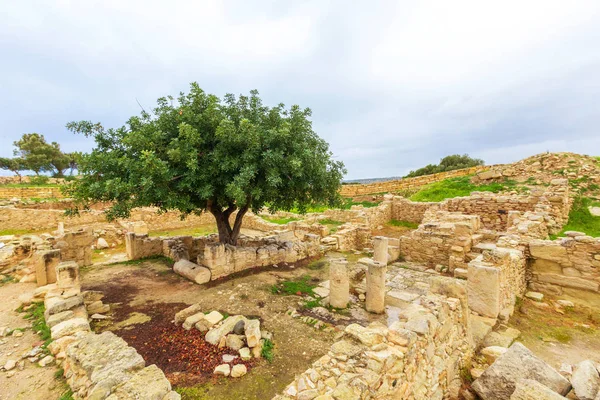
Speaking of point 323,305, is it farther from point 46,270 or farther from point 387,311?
point 46,270

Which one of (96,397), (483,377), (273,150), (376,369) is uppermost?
(273,150)

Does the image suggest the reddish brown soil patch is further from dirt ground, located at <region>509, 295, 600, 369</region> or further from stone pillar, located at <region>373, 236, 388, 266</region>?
stone pillar, located at <region>373, 236, 388, 266</region>

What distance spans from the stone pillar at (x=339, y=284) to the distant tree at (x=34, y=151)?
44.1m

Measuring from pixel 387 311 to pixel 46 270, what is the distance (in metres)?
10.2

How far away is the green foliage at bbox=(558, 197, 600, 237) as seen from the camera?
10165 millimetres

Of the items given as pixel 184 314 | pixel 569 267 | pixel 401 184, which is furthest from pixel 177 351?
pixel 401 184

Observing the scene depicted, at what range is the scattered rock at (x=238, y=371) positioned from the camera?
4.34 metres

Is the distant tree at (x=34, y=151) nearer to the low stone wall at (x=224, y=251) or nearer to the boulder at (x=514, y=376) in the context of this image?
the low stone wall at (x=224, y=251)

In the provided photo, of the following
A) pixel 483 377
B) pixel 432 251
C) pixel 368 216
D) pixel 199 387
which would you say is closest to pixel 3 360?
pixel 199 387

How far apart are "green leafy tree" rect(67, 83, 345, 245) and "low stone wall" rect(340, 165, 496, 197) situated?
20989 millimetres

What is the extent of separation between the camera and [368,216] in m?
17.0

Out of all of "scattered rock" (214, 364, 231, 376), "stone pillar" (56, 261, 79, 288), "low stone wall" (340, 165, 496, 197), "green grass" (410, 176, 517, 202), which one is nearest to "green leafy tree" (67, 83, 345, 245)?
"stone pillar" (56, 261, 79, 288)

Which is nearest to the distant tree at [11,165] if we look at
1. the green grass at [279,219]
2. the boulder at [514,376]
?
the green grass at [279,219]

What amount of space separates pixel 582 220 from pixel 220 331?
49.8ft
